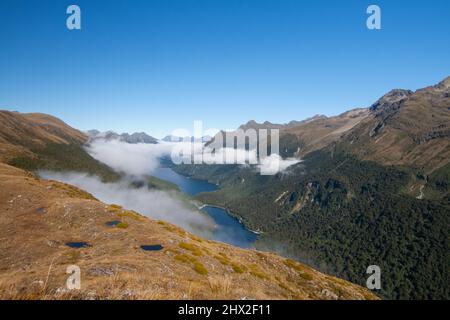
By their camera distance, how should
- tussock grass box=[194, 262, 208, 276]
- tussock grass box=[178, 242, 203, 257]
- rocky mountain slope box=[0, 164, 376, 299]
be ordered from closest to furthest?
rocky mountain slope box=[0, 164, 376, 299] → tussock grass box=[194, 262, 208, 276] → tussock grass box=[178, 242, 203, 257]

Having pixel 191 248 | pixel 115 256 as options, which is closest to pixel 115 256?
pixel 115 256

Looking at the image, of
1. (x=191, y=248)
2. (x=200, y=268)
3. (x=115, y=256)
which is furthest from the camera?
(x=191, y=248)

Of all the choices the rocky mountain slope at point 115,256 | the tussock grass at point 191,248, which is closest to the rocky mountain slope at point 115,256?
the rocky mountain slope at point 115,256

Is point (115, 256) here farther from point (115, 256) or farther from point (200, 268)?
point (200, 268)

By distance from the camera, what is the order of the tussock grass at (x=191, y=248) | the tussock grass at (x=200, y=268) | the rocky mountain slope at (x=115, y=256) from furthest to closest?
the tussock grass at (x=191, y=248) < the tussock grass at (x=200, y=268) < the rocky mountain slope at (x=115, y=256)

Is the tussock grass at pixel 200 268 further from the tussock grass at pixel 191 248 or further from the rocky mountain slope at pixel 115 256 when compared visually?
the tussock grass at pixel 191 248

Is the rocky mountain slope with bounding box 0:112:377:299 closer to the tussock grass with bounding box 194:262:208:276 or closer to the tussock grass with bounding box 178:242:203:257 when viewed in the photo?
the tussock grass with bounding box 178:242:203:257

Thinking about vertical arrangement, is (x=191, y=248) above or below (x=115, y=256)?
below

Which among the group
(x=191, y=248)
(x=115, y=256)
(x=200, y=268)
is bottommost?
(x=191, y=248)

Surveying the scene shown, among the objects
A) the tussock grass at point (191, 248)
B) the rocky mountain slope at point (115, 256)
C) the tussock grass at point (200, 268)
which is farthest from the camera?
the tussock grass at point (191, 248)

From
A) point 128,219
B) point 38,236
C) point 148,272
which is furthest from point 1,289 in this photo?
point 128,219

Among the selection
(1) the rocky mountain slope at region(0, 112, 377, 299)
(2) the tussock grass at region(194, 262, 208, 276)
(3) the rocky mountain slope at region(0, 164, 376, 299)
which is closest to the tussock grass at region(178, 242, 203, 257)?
(1) the rocky mountain slope at region(0, 112, 377, 299)
